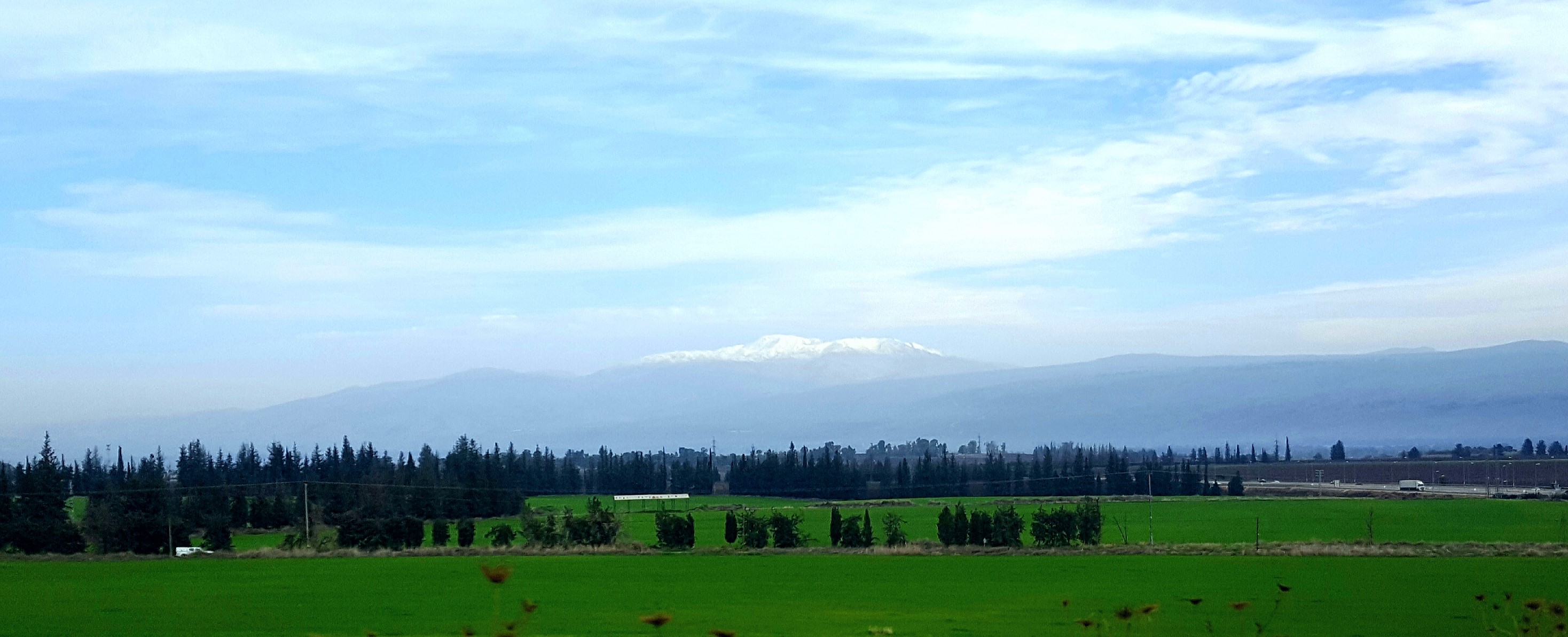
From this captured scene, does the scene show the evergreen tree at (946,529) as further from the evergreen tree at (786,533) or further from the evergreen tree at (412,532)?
the evergreen tree at (412,532)

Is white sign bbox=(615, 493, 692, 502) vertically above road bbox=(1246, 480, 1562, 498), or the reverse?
white sign bbox=(615, 493, 692, 502)

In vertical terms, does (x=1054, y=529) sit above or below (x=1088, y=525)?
below

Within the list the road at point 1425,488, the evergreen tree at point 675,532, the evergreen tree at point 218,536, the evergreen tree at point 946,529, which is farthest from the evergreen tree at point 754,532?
the road at point 1425,488

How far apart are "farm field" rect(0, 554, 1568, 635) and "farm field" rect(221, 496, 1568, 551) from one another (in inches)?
567

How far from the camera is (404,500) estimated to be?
297 ft

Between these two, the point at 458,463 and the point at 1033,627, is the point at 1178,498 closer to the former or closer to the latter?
the point at 458,463

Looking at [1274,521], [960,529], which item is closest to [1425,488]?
[1274,521]

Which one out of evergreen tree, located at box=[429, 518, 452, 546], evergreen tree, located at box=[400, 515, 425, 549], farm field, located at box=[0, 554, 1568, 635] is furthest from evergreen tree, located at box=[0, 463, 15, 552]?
evergreen tree, located at box=[429, 518, 452, 546]

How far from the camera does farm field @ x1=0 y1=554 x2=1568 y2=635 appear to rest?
95.0ft

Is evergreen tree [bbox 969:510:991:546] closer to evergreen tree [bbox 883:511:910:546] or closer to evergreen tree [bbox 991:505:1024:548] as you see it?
evergreen tree [bbox 991:505:1024:548]

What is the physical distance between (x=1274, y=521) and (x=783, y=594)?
56.6 meters

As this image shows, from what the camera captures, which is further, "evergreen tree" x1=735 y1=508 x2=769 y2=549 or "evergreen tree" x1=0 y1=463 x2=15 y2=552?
"evergreen tree" x1=0 y1=463 x2=15 y2=552

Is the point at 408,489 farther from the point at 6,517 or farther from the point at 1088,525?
the point at 1088,525

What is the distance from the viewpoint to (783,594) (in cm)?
3884
